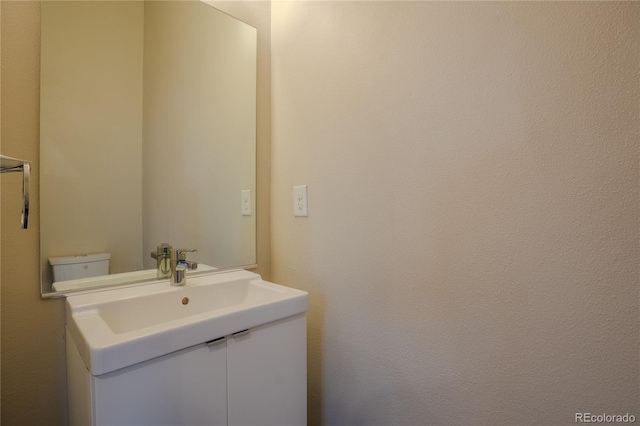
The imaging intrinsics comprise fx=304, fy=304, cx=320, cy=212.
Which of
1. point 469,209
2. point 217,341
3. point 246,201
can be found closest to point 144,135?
point 246,201

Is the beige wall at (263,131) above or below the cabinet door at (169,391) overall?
above

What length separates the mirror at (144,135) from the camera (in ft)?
2.69

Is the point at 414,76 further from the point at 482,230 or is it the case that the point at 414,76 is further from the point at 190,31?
the point at 190,31

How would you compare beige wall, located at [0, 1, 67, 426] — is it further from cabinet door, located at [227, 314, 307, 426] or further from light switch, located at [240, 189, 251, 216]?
light switch, located at [240, 189, 251, 216]

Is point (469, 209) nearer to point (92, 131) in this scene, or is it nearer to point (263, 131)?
point (263, 131)

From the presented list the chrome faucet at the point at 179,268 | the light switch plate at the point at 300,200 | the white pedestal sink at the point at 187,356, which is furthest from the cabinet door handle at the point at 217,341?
the light switch plate at the point at 300,200

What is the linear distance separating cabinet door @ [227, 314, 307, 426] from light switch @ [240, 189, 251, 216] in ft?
1.67

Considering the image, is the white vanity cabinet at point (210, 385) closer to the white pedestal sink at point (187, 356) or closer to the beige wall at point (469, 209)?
the white pedestal sink at point (187, 356)

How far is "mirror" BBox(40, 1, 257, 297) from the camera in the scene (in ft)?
2.69

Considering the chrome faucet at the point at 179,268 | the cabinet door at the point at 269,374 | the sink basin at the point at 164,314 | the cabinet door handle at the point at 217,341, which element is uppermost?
the chrome faucet at the point at 179,268

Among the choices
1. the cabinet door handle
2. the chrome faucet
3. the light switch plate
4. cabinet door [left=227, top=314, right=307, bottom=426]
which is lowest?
cabinet door [left=227, top=314, right=307, bottom=426]

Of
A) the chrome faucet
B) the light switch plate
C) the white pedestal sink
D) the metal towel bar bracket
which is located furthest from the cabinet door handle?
the light switch plate

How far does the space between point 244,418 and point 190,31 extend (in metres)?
1.30

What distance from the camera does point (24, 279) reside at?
0.75 meters
